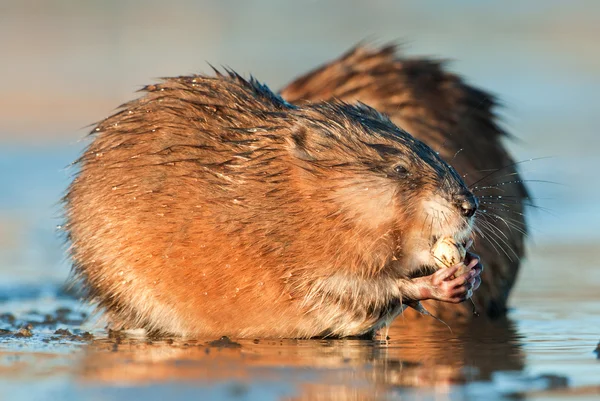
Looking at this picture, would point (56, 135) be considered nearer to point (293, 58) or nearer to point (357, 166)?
point (293, 58)

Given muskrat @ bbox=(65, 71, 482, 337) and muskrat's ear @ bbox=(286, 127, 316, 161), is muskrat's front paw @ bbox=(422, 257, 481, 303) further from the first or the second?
muskrat's ear @ bbox=(286, 127, 316, 161)

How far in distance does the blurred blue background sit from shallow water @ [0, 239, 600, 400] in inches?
127

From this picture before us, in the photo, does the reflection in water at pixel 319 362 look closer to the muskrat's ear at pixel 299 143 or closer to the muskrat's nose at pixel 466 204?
the muskrat's nose at pixel 466 204

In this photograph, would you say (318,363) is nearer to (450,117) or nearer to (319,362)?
(319,362)

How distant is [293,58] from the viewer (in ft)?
62.6

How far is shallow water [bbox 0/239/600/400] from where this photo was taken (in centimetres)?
441

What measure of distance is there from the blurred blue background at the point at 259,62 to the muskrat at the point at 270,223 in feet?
9.36

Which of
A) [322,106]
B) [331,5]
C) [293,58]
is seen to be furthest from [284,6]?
[322,106]

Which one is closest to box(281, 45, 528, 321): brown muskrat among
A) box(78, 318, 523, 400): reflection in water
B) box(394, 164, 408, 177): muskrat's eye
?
box(78, 318, 523, 400): reflection in water

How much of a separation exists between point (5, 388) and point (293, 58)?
15.0m

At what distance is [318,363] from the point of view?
5055mm

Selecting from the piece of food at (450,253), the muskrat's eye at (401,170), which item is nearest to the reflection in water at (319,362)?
the piece of food at (450,253)

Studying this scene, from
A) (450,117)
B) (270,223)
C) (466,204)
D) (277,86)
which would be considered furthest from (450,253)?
(277,86)

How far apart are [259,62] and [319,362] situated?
13856 mm
